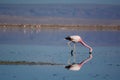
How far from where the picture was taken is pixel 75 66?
18.8 metres

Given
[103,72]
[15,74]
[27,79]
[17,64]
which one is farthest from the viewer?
[17,64]

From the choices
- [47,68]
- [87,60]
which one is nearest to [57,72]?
[47,68]

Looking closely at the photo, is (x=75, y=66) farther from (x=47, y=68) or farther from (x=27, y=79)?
(x=27, y=79)

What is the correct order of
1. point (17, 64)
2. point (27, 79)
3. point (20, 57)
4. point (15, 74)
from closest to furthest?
point (27, 79), point (15, 74), point (17, 64), point (20, 57)

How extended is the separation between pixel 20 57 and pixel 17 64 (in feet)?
6.54

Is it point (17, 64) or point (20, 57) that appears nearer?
point (17, 64)

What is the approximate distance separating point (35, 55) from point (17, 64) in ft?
10.5

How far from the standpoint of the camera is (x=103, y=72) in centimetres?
1769

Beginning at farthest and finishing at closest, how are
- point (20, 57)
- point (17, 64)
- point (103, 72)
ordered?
point (20, 57)
point (17, 64)
point (103, 72)

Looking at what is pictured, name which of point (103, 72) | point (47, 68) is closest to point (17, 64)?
point (47, 68)

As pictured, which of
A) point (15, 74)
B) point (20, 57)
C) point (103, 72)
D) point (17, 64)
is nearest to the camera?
point (15, 74)

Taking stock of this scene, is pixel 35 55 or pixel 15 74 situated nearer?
pixel 15 74

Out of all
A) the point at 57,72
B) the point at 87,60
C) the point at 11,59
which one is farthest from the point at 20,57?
the point at 57,72

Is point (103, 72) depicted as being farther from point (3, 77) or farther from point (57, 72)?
point (3, 77)
